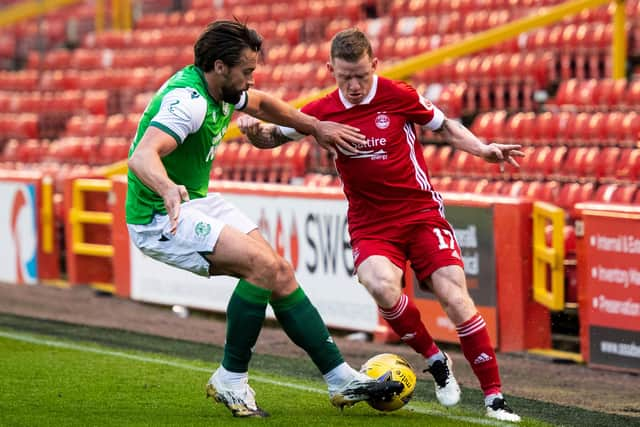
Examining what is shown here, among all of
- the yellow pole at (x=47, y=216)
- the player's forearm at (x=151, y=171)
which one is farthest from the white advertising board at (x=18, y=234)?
the player's forearm at (x=151, y=171)

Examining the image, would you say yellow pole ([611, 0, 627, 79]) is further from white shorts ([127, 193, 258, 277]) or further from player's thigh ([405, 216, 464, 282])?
white shorts ([127, 193, 258, 277])

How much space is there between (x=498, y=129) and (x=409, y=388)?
6.74 meters

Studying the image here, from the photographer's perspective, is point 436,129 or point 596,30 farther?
point 596,30

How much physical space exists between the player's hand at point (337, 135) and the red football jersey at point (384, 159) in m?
0.17

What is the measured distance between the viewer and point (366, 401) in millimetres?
5902

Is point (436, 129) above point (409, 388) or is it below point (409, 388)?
above

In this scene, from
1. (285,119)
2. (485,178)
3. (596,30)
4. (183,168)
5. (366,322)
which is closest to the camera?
(183,168)

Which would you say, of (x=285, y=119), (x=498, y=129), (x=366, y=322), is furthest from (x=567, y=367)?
(x=498, y=129)

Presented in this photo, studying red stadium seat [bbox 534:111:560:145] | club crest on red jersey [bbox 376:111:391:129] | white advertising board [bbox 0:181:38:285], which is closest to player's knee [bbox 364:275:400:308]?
club crest on red jersey [bbox 376:111:391:129]

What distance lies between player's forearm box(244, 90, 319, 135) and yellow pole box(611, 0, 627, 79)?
700 centimetres

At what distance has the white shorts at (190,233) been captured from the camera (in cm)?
563

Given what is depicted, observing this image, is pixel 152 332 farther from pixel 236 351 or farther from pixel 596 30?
pixel 596 30

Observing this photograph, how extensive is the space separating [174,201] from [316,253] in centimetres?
500

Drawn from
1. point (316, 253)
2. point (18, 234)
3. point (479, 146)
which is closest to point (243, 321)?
point (479, 146)
